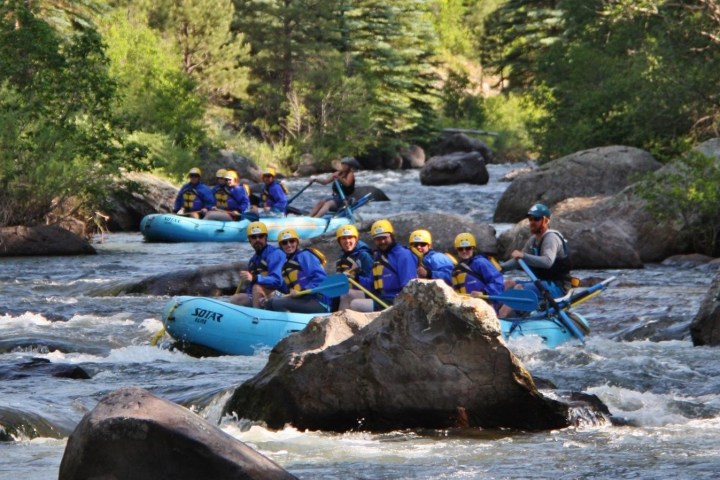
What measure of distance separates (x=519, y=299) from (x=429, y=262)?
876mm

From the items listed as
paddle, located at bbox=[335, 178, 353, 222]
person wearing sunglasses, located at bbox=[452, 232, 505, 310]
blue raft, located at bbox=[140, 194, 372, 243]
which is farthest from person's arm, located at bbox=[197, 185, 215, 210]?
person wearing sunglasses, located at bbox=[452, 232, 505, 310]

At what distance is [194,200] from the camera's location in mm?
22422

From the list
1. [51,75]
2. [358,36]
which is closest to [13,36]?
[51,75]

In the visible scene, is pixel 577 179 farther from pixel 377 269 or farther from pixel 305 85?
pixel 305 85

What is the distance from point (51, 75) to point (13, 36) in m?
1.16

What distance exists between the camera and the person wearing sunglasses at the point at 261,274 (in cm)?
1145

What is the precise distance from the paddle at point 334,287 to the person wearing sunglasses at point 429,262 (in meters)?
0.82

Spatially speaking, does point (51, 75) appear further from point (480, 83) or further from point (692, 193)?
point (480, 83)

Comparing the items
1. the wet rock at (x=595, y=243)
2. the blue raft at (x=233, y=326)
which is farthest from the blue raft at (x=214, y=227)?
the blue raft at (x=233, y=326)

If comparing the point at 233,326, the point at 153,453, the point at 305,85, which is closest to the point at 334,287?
the point at 233,326

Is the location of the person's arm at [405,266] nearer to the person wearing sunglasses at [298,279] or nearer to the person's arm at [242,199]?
the person wearing sunglasses at [298,279]

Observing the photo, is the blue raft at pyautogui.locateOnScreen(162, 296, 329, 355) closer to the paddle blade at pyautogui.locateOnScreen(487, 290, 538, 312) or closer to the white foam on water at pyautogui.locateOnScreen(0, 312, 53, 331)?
the paddle blade at pyautogui.locateOnScreen(487, 290, 538, 312)

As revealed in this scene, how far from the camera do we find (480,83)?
7038 cm

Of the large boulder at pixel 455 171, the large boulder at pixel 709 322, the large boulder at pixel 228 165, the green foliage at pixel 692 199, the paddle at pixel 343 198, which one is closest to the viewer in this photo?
the large boulder at pixel 709 322
